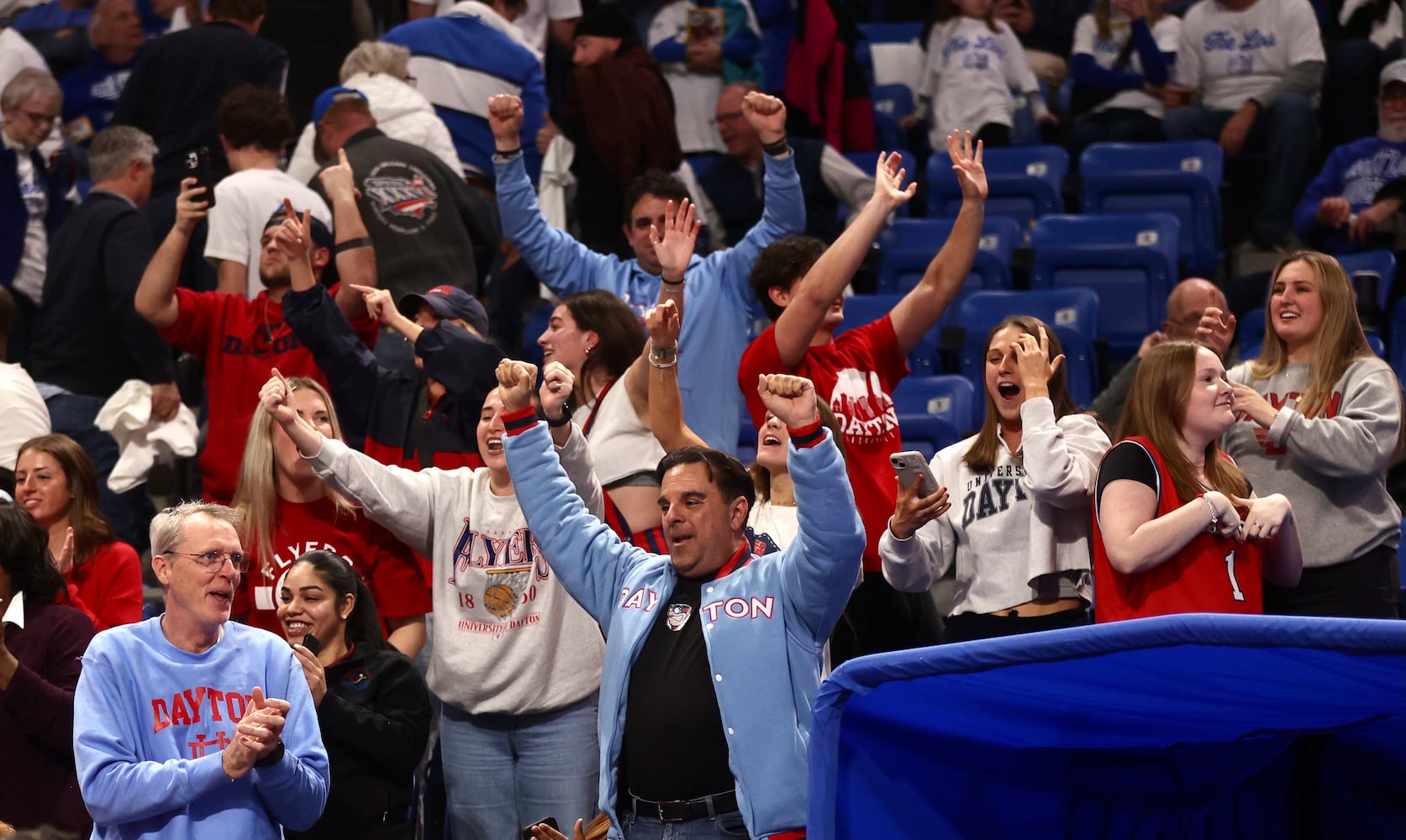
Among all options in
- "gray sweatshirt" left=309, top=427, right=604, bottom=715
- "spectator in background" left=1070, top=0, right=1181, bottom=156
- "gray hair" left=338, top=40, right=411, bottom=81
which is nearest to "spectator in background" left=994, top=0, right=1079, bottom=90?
"spectator in background" left=1070, top=0, right=1181, bottom=156

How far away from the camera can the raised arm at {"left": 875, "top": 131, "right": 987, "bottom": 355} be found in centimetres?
522

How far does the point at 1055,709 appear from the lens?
3.52 meters

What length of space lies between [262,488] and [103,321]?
197 cm

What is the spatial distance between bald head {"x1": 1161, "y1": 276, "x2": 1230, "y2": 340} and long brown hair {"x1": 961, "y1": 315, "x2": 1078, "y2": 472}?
1.47m

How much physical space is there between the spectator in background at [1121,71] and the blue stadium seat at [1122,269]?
137cm

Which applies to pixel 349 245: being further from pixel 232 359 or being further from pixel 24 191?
pixel 24 191

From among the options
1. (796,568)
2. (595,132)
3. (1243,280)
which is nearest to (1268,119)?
(1243,280)

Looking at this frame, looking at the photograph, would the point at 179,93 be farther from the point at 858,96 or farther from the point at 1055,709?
the point at 1055,709

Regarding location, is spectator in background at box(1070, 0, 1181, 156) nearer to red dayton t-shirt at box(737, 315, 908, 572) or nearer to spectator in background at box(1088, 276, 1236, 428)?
spectator in background at box(1088, 276, 1236, 428)

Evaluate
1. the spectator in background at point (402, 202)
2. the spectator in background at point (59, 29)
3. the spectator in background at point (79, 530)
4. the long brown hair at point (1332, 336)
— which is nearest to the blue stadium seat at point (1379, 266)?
the long brown hair at point (1332, 336)

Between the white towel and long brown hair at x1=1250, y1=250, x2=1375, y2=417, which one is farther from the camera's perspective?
the white towel

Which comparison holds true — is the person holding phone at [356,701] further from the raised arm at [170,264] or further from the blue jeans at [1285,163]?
the blue jeans at [1285,163]

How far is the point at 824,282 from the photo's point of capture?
16.4 feet

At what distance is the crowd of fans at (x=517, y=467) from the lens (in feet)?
12.8
